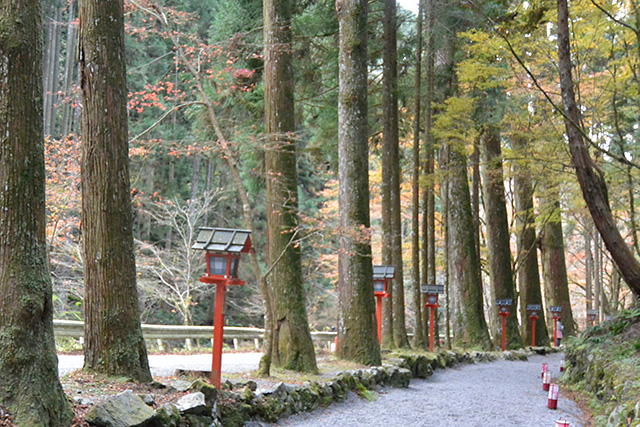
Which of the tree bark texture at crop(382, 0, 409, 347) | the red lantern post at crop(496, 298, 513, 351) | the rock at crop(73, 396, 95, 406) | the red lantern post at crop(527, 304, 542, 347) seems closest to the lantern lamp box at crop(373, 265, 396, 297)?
the tree bark texture at crop(382, 0, 409, 347)

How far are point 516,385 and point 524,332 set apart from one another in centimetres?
1219

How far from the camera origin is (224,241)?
6.89 metres

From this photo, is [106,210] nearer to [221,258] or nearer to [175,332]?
[221,258]

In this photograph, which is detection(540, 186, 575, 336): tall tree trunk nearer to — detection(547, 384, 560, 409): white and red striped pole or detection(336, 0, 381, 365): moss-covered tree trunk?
detection(336, 0, 381, 365): moss-covered tree trunk

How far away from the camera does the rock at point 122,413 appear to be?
14.6 feet

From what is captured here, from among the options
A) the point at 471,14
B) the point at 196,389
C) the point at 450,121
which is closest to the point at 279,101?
the point at 196,389

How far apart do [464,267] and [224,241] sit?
12.7 metres

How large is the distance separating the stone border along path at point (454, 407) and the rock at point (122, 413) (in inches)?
74.0

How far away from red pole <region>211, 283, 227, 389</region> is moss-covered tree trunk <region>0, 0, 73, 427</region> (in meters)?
2.25

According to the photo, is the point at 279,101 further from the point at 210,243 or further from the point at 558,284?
the point at 558,284

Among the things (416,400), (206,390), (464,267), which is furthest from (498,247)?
(206,390)

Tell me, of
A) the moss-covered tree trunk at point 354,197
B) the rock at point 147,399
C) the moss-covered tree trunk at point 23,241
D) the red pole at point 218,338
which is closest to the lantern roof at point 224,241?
the red pole at point 218,338

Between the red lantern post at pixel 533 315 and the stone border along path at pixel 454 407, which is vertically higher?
the red lantern post at pixel 533 315

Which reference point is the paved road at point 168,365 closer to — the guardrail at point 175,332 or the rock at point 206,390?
the guardrail at point 175,332
